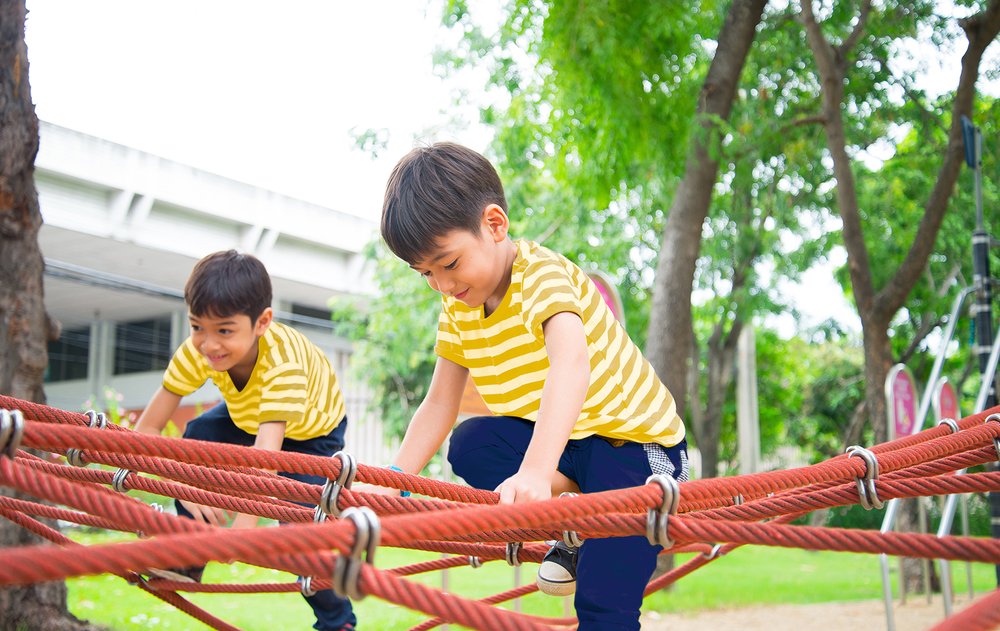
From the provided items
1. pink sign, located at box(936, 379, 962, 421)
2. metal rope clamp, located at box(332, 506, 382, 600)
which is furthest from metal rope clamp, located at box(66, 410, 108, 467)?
pink sign, located at box(936, 379, 962, 421)

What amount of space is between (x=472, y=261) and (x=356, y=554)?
1.02 metres

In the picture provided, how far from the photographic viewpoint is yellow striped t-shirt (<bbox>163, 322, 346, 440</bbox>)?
9.42 ft

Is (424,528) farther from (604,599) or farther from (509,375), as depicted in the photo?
(509,375)

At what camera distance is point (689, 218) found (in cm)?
609

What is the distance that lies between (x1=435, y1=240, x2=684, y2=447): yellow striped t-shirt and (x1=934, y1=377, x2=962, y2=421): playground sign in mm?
4125

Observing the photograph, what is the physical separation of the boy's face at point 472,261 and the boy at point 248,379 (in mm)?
910

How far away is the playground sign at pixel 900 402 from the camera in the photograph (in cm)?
565

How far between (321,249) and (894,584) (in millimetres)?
10509

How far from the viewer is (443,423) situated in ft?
8.05

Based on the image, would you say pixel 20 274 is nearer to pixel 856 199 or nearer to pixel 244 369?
pixel 244 369

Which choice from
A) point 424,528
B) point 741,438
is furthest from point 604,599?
point 741,438

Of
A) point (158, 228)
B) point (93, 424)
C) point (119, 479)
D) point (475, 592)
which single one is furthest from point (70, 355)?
point (93, 424)

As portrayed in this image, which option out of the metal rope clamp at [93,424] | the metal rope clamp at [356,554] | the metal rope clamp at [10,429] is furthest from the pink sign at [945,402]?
the metal rope clamp at [10,429]

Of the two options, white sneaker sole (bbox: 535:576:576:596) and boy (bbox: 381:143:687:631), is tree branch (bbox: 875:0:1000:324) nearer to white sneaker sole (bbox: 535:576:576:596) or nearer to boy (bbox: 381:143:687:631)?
boy (bbox: 381:143:687:631)
